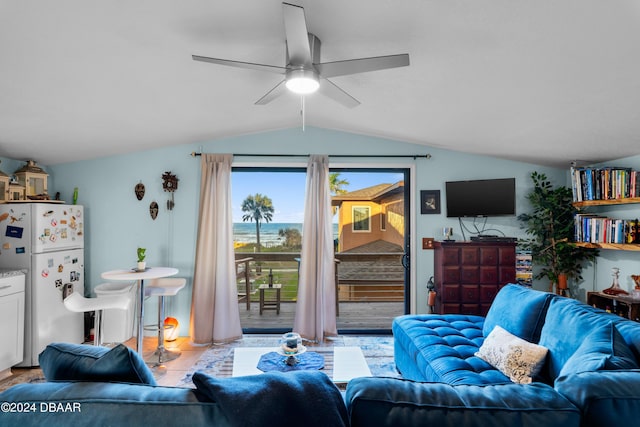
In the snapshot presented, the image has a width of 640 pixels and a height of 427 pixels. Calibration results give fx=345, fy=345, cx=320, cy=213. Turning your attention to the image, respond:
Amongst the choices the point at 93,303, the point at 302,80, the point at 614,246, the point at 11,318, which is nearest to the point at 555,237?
the point at 614,246

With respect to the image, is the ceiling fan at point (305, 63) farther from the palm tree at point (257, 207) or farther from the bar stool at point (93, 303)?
the palm tree at point (257, 207)

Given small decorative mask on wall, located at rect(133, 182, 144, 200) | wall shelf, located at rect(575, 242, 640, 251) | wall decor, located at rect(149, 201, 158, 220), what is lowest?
wall shelf, located at rect(575, 242, 640, 251)

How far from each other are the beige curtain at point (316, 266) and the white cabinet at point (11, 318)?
102 inches

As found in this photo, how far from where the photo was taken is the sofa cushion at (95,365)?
3.55ft

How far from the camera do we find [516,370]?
6.33ft

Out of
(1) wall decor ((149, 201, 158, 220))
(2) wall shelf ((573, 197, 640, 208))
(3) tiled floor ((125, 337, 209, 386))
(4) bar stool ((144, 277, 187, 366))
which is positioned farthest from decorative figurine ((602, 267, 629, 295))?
(1) wall decor ((149, 201, 158, 220))

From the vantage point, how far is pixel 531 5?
1558 mm

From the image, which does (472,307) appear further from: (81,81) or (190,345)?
(81,81)

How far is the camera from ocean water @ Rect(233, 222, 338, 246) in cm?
501

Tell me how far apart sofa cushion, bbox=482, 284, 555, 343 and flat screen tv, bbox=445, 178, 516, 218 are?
1581mm

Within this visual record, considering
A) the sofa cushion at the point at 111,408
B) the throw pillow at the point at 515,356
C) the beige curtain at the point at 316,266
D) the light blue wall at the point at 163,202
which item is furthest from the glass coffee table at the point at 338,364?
the light blue wall at the point at 163,202

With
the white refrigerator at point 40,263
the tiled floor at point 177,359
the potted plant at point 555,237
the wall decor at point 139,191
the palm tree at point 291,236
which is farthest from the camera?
the palm tree at point 291,236

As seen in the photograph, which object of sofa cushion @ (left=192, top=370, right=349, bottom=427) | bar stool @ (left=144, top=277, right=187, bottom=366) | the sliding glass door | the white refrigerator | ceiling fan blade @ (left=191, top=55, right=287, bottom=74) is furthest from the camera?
the sliding glass door

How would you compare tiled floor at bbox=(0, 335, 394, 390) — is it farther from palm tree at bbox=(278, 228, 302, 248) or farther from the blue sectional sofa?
the blue sectional sofa
